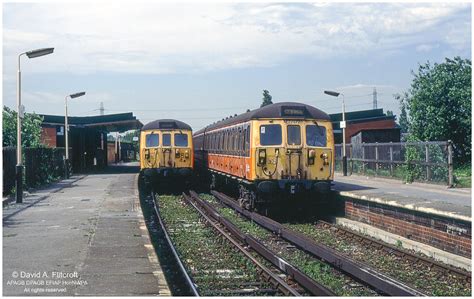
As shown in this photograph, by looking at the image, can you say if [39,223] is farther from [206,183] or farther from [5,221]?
[206,183]

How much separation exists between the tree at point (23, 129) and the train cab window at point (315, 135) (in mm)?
17316

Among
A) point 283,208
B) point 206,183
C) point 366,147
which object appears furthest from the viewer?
point 206,183

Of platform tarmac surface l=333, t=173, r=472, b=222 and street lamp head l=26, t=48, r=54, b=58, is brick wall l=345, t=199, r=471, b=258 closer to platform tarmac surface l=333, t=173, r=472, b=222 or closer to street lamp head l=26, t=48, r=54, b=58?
platform tarmac surface l=333, t=173, r=472, b=222

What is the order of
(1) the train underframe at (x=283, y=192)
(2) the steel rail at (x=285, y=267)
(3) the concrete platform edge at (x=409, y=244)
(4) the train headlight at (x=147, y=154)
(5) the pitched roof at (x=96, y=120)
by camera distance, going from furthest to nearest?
1. (5) the pitched roof at (x=96, y=120)
2. (4) the train headlight at (x=147, y=154)
3. (1) the train underframe at (x=283, y=192)
4. (3) the concrete platform edge at (x=409, y=244)
5. (2) the steel rail at (x=285, y=267)

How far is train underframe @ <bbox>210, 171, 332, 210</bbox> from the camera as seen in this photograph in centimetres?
1542

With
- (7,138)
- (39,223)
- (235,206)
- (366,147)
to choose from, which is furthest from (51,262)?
(7,138)

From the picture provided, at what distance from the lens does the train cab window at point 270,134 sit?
1558 centimetres

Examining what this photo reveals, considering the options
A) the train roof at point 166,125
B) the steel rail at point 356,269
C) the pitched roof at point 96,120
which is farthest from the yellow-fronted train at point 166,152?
the pitched roof at point 96,120

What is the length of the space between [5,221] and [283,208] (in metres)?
7.62

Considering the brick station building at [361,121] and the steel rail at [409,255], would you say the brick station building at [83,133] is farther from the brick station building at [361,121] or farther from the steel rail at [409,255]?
the steel rail at [409,255]

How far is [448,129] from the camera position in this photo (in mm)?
28875

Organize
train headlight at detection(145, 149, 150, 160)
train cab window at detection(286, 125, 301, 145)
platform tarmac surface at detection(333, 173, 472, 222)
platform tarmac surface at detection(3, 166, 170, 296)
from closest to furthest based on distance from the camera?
platform tarmac surface at detection(3, 166, 170, 296) → platform tarmac surface at detection(333, 173, 472, 222) → train cab window at detection(286, 125, 301, 145) → train headlight at detection(145, 149, 150, 160)

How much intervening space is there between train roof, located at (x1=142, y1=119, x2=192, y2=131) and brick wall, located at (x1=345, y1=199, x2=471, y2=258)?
405 inches

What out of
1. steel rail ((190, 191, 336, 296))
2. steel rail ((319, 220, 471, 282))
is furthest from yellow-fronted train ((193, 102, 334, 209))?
steel rail ((319, 220, 471, 282))
